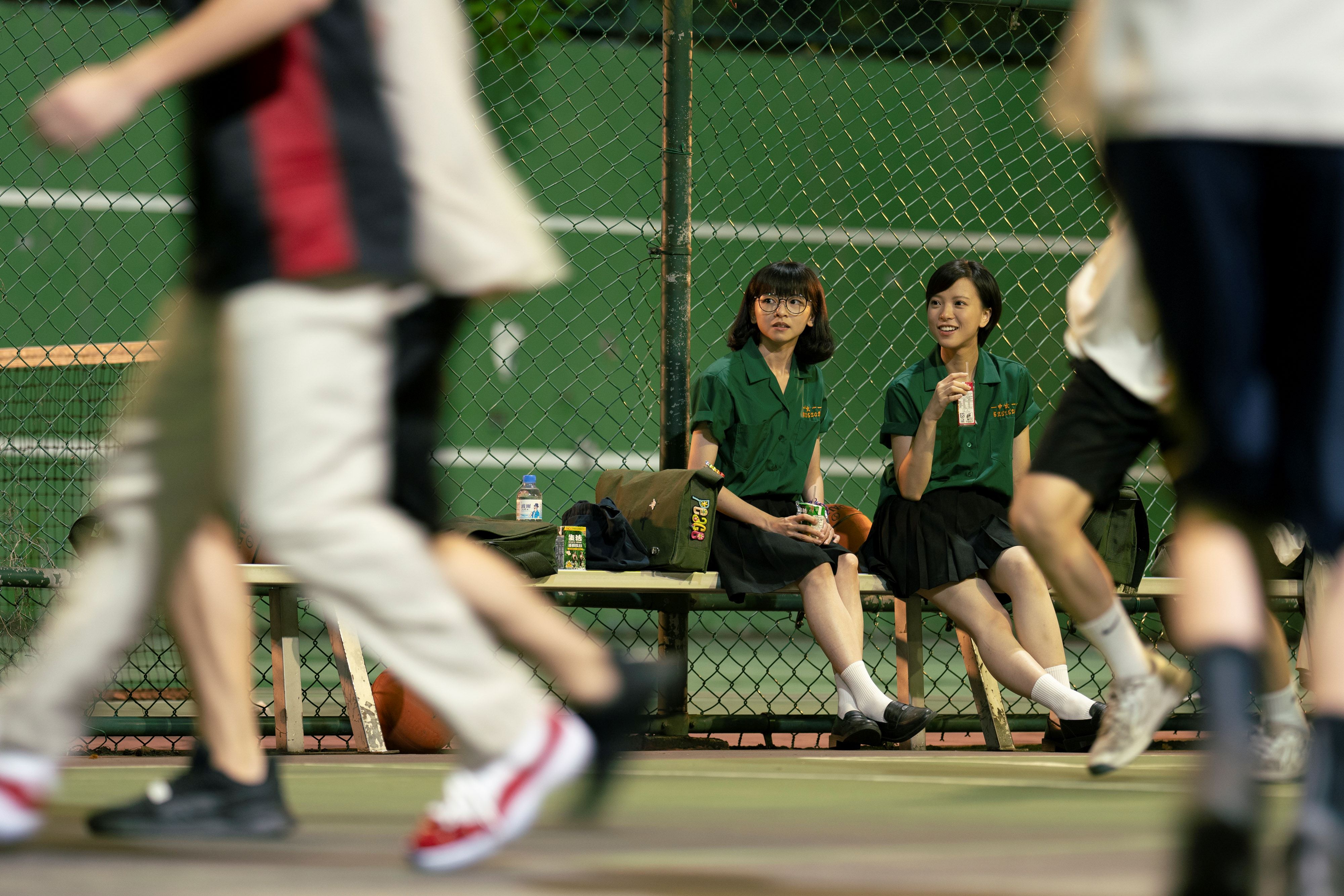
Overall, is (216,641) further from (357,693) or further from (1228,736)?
(357,693)

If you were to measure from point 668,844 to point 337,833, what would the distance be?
0.47 m

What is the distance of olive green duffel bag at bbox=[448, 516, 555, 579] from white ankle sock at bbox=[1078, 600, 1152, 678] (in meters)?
1.63

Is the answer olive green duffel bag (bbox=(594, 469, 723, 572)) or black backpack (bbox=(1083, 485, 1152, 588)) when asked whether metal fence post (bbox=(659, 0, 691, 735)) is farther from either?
black backpack (bbox=(1083, 485, 1152, 588))

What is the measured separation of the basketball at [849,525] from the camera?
4934mm

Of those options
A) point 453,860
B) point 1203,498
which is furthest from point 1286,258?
point 453,860

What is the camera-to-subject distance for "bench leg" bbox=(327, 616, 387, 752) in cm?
421

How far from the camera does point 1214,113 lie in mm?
1421

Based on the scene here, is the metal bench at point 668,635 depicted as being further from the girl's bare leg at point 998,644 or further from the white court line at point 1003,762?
the white court line at point 1003,762

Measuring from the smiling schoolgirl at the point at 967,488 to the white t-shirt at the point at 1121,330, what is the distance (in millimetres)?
1434

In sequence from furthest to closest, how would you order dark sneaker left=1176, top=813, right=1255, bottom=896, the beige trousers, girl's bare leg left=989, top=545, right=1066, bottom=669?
girl's bare leg left=989, top=545, right=1066, bottom=669 < the beige trousers < dark sneaker left=1176, top=813, right=1255, bottom=896

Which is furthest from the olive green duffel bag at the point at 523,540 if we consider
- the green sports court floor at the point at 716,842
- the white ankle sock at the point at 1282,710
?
the white ankle sock at the point at 1282,710

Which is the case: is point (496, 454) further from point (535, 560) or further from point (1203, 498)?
point (1203, 498)

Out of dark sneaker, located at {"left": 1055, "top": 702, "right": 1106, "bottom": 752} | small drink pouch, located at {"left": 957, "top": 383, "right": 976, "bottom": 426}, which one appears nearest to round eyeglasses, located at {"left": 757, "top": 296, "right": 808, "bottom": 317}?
small drink pouch, located at {"left": 957, "top": 383, "right": 976, "bottom": 426}

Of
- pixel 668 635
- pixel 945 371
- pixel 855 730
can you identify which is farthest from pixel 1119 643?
pixel 668 635
